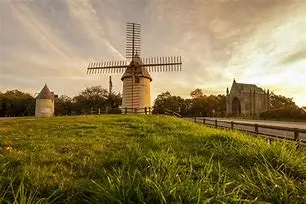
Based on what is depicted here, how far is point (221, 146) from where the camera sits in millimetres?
8461

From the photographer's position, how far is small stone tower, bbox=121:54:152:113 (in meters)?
42.9

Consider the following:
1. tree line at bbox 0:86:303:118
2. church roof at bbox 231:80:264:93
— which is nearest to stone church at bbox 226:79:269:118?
church roof at bbox 231:80:264:93

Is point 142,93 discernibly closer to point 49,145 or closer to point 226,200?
point 49,145

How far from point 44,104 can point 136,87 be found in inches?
923

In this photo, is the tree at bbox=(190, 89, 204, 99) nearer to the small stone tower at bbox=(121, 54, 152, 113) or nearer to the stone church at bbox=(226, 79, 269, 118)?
the stone church at bbox=(226, 79, 269, 118)

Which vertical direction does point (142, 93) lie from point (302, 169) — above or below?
above

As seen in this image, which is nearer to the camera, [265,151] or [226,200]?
[226,200]

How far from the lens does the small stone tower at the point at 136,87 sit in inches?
1689

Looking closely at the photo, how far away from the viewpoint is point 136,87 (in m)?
42.9

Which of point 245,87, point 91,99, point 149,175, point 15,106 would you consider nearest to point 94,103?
point 91,99

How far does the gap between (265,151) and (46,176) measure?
4987 mm

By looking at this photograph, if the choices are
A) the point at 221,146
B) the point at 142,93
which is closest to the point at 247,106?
the point at 142,93

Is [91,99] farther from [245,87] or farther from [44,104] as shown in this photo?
[245,87]

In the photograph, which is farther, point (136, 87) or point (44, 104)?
point (44, 104)
